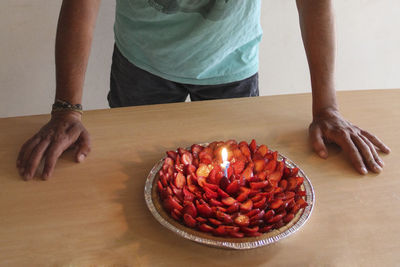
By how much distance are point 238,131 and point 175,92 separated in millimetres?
369

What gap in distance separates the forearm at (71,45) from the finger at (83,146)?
10cm

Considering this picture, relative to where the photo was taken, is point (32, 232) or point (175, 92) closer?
point (32, 232)

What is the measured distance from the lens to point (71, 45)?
0.97 meters

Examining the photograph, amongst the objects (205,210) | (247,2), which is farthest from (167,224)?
(247,2)

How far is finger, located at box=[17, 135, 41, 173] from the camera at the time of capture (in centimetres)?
84

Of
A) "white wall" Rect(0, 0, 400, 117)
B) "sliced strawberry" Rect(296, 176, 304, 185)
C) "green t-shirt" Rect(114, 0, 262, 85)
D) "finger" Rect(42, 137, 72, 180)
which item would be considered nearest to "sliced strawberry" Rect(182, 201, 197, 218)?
"sliced strawberry" Rect(296, 176, 304, 185)

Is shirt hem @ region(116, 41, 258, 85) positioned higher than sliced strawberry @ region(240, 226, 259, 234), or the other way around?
sliced strawberry @ region(240, 226, 259, 234)

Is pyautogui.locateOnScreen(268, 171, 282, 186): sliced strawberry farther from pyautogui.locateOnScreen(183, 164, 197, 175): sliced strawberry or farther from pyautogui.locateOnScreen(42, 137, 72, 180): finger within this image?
pyautogui.locateOnScreen(42, 137, 72, 180): finger

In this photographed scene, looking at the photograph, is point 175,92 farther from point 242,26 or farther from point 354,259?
point 354,259

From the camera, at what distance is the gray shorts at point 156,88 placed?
1263mm

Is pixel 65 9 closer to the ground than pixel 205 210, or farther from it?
farther from it

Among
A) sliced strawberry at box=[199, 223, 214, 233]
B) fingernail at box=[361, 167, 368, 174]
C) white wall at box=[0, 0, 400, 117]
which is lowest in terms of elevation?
white wall at box=[0, 0, 400, 117]

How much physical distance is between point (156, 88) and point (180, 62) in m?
0.13

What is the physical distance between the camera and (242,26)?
117 cm
